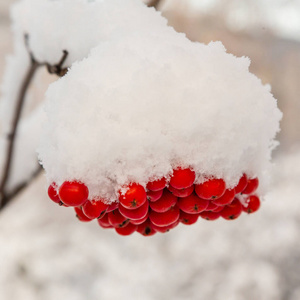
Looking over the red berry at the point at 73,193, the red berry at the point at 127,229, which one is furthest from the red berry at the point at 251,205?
the red berry at the point at 73,193

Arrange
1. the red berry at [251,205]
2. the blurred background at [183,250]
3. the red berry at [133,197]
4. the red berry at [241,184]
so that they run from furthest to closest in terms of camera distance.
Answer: the blurred background at [183,250] → the red berry at [251,205] → the red berry at [241,184] → the red berry at [133,197]

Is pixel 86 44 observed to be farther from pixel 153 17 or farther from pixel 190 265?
pixel 190 265

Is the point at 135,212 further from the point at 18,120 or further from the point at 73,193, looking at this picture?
the point at 18,120

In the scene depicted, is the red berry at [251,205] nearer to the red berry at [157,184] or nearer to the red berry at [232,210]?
the red berry at [232,210]

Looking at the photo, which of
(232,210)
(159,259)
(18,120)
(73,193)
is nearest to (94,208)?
(73,193)

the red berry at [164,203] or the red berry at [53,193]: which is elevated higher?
the red berry at [164,203]

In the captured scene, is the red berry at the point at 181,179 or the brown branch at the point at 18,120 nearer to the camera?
the red berry at the point at 181,179

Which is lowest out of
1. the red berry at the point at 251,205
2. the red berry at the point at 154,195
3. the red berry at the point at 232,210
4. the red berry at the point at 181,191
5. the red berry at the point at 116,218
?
the red berry at the point at 116,218

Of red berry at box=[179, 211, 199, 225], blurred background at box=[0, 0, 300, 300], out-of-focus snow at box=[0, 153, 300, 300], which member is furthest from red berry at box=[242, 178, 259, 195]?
out-of-focus snow at box=[0, 153, 300, 300]

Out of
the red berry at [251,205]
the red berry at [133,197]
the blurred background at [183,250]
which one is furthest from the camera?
the blurred background at [183,250]
